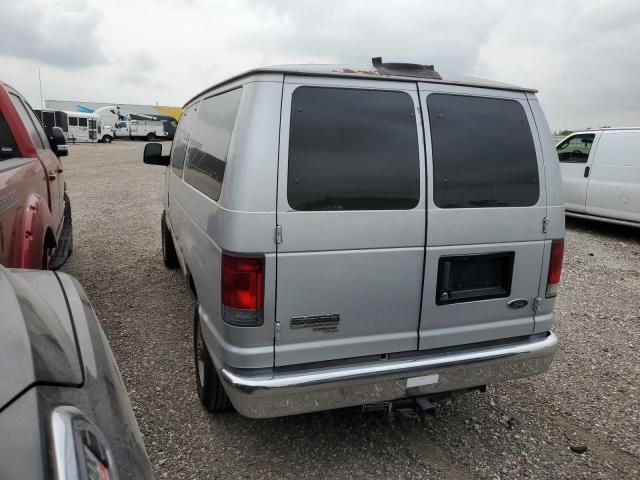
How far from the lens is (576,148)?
9570mm

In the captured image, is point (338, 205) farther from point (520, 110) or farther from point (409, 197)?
point (520, 110)

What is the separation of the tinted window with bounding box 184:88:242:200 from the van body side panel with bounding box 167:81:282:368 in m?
0.12

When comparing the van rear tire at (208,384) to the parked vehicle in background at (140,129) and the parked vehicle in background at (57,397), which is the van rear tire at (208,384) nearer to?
the parked vehicle in background at (57,397)

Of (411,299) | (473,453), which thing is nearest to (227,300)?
(411,299)

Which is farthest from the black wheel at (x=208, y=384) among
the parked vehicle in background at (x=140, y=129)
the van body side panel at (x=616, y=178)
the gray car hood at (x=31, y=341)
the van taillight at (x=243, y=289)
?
the parked vehicle in background at (x=140, y=129)

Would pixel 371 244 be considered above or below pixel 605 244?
above

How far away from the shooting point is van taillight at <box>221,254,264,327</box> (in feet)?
7.44

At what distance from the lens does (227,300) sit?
234cm

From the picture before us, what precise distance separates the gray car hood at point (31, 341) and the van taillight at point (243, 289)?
2.46 ft

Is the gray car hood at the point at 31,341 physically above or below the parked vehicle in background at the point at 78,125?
below

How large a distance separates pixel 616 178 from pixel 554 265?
6995 mm

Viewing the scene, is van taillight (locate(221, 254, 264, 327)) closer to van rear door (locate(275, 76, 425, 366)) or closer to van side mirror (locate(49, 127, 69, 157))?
van rear door (locate(275, 76, 425, 366))

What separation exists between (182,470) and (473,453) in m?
1.67

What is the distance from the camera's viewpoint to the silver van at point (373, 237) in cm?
231
